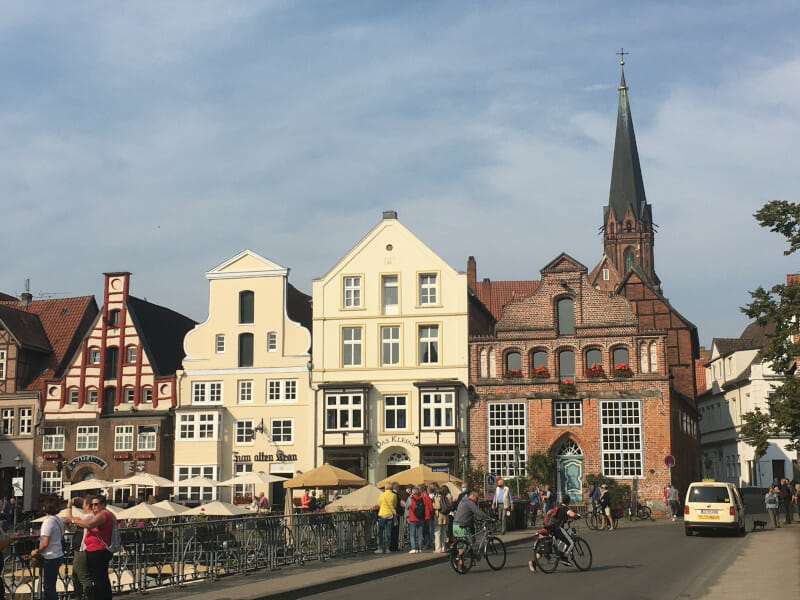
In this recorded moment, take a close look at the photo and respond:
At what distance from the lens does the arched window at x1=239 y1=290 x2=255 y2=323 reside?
5106 centimetres

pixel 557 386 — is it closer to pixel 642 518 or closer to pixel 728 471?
pixel 642 518

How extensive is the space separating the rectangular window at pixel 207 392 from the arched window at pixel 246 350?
1.63 m

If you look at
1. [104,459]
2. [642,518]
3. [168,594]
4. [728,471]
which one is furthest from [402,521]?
[728,471]

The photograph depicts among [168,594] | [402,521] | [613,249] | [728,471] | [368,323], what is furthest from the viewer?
[613,249]

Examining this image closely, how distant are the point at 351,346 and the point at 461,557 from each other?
30.4 metres

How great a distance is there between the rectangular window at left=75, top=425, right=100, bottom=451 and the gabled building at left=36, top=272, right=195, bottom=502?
0.05m

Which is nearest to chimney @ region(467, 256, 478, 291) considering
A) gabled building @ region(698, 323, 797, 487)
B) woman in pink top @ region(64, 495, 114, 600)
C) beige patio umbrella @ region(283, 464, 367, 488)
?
gabled building @ region(698, 323, 797, 487)

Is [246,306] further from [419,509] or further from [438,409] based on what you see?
[419,509]

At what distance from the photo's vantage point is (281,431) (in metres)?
49.7

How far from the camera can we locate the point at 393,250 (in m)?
50.2

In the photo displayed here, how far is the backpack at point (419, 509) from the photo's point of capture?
24281 millimetres

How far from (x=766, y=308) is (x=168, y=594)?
25.3 meters

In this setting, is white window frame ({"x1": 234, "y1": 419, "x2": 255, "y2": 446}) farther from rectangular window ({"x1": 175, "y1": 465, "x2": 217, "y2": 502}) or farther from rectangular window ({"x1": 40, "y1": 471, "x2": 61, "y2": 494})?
rectangular window ({"x1": 40, "y1": 471, "x2": 61, "y2": 494})

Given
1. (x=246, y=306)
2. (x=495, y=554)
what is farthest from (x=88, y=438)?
(x=495, y=554)
